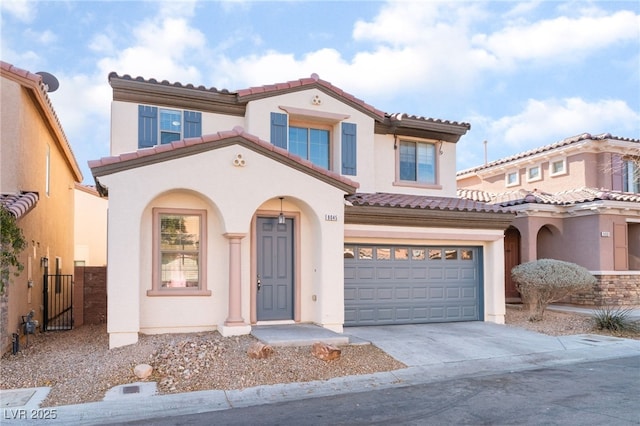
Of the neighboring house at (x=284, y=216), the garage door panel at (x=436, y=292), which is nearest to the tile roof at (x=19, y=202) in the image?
the neighboring house at (x=284, y=216)

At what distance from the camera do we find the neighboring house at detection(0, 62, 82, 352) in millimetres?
10938

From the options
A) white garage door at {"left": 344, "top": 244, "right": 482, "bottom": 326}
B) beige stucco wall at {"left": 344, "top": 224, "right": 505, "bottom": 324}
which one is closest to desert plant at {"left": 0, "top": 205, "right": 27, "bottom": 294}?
white garage door at {"left": 344, "top": 244, "right": 482, "bottom": 326}

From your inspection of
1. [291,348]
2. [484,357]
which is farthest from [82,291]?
[484,357]

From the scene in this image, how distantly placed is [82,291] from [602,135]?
756 inches

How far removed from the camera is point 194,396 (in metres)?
7.84

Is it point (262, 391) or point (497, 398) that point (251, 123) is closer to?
point (262, 391)

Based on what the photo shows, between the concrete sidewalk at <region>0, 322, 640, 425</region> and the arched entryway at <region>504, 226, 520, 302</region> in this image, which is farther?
the arched entryway at <region>504, 226, 520, 302</region>

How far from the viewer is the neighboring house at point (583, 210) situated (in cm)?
1809

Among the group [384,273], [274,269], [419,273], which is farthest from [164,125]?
[419,273]

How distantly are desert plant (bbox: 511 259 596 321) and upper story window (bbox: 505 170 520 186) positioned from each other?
32.4ft

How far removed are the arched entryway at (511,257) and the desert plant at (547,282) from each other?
4.50m

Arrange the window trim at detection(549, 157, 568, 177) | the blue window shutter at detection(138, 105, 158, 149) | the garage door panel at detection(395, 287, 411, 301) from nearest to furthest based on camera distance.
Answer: the blue window shutter at detection(138, 105, 158, 149)
the garage door panel at detection(395, 287, 411, 301)
the window trim at detection(549, 157, 568, 177)

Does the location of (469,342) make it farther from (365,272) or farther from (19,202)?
(19,202)

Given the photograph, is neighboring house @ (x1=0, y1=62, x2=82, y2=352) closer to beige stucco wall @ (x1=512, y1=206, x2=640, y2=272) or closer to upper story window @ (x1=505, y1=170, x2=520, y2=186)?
beige stucco wall @ (x1=512, y1=206, x2=640, y2=272)
